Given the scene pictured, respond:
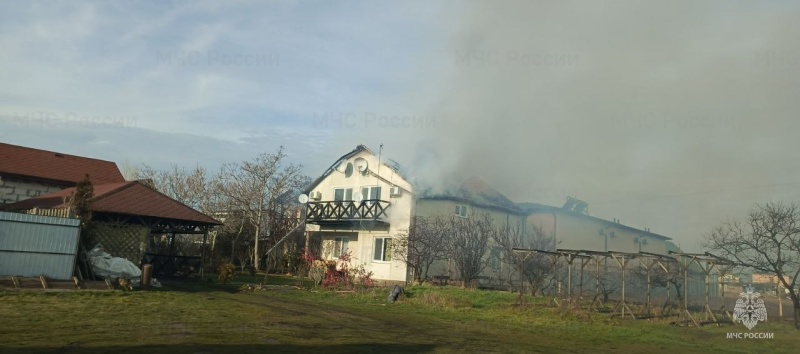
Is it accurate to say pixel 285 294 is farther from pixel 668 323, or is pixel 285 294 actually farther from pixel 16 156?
pixel 16 156

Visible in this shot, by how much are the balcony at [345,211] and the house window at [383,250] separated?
1479mm

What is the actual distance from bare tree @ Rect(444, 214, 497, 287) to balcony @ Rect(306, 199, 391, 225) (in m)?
4.38

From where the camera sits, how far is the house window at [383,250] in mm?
32562

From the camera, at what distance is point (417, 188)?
32.2 meters

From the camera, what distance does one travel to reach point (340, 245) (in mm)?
36219

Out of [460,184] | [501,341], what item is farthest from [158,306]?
[460,184]

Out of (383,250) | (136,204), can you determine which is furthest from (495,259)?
(136,204)

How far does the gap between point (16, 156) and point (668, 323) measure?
32.4 m

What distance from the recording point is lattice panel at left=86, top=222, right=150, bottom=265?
855 inches

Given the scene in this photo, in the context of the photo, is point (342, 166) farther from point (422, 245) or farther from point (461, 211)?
point (422, 245)

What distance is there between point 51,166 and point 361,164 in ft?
55.9

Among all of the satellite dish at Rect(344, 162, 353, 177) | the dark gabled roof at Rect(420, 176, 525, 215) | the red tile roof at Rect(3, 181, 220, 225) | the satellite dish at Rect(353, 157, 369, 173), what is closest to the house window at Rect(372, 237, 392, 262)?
the dark gabled roof at Rect(420, 176, 525, 215)

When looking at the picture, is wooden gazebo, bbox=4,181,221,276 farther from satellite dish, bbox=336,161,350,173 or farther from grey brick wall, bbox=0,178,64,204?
satellite dish, bbox=336,161,350,173

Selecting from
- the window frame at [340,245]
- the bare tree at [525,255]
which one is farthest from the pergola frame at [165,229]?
Result: the bare tree at [525,255]
